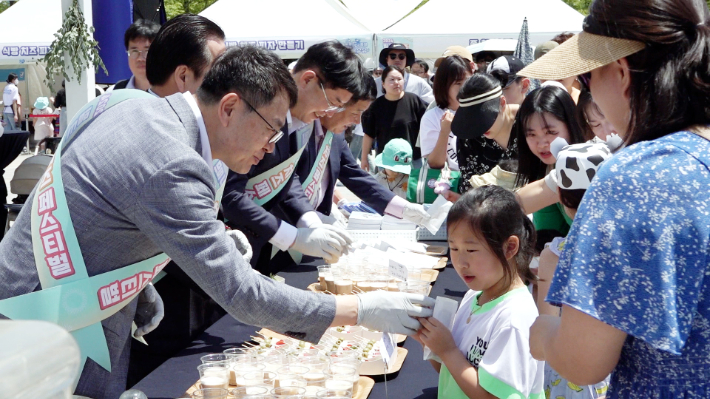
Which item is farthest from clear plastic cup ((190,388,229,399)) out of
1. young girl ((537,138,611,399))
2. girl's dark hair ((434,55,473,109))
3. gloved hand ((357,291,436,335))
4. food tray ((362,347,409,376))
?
girl's dark hair ((434,55,473,109))

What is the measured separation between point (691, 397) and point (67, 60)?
4.98 m

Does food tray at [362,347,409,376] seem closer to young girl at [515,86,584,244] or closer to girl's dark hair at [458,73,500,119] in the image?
young girl at [515,86,584,244]

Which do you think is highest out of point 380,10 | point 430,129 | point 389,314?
point 389,314

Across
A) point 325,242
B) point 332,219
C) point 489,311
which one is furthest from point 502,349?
point 332,219

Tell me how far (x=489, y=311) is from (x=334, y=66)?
1.56 m

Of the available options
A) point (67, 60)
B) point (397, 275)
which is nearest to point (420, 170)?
point (397, 275)

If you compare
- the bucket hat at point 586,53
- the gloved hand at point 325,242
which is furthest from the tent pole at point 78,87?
the bucket hat at point 586,53

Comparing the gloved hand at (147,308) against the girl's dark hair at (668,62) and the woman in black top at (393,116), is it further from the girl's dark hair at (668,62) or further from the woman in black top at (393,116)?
the woman in black top at (393,116)

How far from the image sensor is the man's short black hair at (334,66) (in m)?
3.02

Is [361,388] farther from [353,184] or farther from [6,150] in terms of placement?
[6,150]

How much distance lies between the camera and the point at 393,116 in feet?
21.7

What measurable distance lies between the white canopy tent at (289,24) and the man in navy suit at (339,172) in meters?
5.16

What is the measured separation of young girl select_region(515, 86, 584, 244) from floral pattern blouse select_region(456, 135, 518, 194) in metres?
0.97

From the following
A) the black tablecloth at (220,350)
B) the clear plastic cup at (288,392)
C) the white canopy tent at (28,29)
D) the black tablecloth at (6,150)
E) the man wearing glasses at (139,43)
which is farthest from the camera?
the white canopy tent at (28,29)
